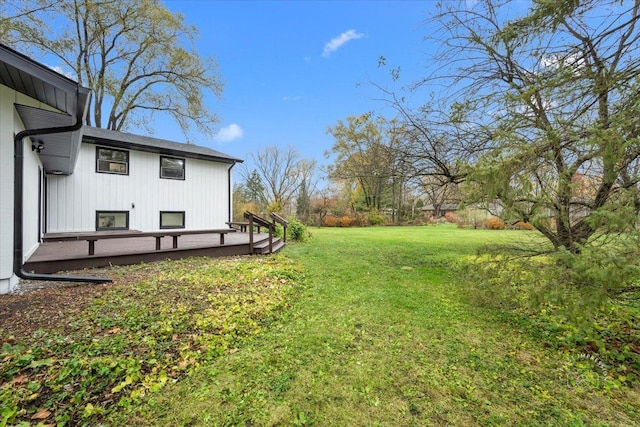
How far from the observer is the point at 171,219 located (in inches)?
432

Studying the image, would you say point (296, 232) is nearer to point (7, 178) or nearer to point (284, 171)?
point (7, 178)

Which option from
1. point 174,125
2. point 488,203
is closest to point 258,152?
point 174,125

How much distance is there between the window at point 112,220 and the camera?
9438mm

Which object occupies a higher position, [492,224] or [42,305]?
[492,224]

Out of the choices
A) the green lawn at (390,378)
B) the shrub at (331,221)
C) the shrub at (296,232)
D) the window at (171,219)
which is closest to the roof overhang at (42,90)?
the green lawn at (390,378)

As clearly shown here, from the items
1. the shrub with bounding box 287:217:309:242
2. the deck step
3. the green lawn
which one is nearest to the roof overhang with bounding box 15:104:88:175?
the green lawn

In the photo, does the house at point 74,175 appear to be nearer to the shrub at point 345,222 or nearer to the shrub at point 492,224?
the shrub at point 345,222

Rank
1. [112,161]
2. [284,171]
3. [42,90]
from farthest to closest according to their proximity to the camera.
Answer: [284,171], [112,161], [42,90]

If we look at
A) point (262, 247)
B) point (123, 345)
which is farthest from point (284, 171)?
Result: point (123, 345)

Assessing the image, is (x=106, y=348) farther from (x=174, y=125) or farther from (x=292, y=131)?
(x=292, y=131)

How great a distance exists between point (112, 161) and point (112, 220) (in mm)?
2117

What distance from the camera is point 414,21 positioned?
4684 mm

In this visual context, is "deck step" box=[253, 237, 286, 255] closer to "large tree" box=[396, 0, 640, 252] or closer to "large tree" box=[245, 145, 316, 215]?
"large tree" box=[396, 0, 640, 252]

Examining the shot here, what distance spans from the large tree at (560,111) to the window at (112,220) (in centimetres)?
1100
